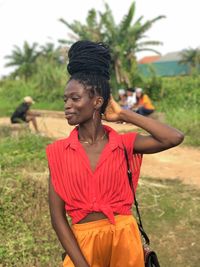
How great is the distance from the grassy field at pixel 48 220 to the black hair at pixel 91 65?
1883 millimetres

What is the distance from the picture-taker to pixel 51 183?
1668 millimetres

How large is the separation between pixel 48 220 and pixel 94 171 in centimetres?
234

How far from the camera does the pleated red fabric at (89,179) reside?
1603 millimetres

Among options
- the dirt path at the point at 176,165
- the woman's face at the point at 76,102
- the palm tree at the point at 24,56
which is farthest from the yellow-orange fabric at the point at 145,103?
the palm tree at the point at 24,56

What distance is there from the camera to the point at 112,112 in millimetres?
1776

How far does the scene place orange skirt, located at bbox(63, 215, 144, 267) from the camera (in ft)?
5.26

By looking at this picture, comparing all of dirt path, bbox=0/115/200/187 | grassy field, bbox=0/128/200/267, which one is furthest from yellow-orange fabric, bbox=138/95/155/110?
grassy field, bbox=0/128/200/267

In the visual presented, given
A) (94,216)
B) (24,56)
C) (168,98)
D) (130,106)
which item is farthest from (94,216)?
(24,56)

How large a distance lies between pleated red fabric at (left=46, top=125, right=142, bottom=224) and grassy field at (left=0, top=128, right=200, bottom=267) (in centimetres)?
168

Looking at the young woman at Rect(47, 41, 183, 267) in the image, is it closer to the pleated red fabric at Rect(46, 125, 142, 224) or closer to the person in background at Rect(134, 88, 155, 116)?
the pleated red fabric at Rect(46, 125, 142, 224)

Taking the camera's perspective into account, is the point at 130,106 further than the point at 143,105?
Yes

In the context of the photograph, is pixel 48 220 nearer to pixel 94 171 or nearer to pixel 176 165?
pixel 94 171

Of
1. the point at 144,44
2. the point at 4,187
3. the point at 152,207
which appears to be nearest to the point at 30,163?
the point at 4,187

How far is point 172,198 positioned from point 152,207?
368 millimetres
